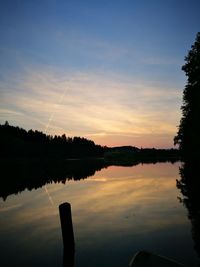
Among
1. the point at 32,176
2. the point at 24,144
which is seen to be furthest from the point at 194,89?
the point at 24,144

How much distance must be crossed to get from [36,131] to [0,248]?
192 meters

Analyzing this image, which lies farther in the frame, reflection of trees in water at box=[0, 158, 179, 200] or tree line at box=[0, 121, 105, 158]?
tree line at box=[0, 121, 105, 158]

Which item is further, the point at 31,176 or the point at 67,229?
the point at 31,176

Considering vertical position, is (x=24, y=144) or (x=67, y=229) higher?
(x=24, y=144)

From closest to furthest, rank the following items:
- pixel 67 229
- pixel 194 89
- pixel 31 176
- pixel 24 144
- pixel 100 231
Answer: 1. pixel 67 229
2. pixel 100 231
3. pixel 194 89
4. pixel 31 176
5. pixel 24 144

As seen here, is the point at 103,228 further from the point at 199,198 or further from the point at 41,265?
the point at 199,198

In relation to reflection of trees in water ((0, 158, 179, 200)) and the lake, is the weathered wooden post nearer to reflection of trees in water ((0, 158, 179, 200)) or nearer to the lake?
the lake

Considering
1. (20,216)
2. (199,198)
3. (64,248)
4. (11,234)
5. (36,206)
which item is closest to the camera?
(64,248)

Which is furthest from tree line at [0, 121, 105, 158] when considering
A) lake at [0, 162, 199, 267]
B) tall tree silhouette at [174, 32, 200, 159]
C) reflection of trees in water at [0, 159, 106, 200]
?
lake at [0, 162, 199, 267]

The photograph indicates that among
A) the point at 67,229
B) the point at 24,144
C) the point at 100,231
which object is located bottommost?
the point at 100,231

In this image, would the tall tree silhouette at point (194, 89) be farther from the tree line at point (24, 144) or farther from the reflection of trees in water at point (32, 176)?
the tree line at point (24, 144)

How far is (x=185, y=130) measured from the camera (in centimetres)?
4481

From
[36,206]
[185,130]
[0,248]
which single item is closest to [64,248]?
[0,248]

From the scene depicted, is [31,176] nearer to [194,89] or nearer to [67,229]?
[194,89]
